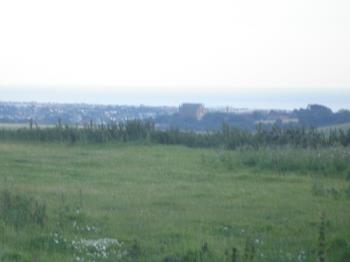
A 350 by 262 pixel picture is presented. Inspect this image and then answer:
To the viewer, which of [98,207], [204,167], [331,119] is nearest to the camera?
[98,207]

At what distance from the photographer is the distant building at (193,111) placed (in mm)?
51844

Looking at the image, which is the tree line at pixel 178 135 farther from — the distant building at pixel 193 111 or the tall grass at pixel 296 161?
the distant building at pixel 193 111

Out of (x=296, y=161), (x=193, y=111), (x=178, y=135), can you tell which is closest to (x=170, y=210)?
(x=296, y=161)

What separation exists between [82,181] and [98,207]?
12.3 feet

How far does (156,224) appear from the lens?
10984 millimetres

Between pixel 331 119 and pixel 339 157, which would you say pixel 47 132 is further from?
pixel 331 119

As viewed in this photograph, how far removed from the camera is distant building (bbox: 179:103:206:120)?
51844mm

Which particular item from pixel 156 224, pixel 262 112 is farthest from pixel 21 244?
pixel 262 112

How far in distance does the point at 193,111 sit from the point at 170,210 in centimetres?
3963

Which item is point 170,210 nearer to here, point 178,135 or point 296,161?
point 296,161

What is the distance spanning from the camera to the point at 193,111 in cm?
5191

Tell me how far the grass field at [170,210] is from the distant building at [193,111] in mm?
30636

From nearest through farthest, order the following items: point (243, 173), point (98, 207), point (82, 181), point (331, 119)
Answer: point (98, 207)
point (82, 181)
point (243, 173)
point (331, 119)

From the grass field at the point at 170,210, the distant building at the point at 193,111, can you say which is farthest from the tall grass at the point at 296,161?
the distant building at the point at 193,111
